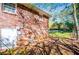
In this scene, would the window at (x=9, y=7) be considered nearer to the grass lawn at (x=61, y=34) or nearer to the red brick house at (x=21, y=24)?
the red brick house at (x=21, y=24)

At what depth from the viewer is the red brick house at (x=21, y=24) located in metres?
1.74

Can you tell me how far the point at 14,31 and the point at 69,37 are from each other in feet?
1.95

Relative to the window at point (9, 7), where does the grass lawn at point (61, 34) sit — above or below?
below

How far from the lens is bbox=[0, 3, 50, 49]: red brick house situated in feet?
5.70

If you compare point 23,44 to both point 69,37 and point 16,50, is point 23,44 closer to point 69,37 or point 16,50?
point 16,50

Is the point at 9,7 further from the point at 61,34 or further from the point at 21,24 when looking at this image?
the point at 61,34

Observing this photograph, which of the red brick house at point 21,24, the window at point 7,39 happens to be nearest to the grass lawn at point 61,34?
the red brick house at point 21,24

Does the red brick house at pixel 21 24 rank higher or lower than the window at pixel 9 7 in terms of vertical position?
lower

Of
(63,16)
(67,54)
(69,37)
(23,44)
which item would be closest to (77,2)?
(63,16)

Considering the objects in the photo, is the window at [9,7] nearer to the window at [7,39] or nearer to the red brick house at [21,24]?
the red brick house at [21,24]

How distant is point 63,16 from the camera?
1.76 metres

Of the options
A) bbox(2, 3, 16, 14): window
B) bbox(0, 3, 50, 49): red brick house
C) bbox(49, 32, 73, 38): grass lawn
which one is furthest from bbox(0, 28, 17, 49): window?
bbox(49, 32, 73, 38): grass lawn

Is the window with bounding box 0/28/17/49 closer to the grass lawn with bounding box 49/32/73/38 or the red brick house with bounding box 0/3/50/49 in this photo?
the red brick house with bounding box 0/3/50/49

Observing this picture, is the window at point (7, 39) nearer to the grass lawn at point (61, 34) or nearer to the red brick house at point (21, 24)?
the red brick house at point (21, 24)
